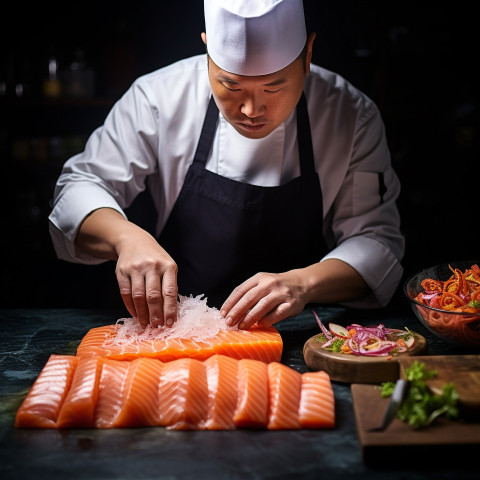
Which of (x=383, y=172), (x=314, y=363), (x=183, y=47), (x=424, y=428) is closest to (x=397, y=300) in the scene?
(x=383, y=172)

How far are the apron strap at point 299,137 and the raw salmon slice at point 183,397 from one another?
1.15 metres

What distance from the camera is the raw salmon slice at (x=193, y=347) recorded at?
214 centimetres

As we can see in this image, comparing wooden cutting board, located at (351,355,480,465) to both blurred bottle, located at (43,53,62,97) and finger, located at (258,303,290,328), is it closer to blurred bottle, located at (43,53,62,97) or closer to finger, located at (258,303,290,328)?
finger, located at (258,303,290,328)

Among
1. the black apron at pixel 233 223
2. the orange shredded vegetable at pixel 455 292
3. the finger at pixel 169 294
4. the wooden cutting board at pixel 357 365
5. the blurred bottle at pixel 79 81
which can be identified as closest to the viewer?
the wooden cutting board at pixel 357 365

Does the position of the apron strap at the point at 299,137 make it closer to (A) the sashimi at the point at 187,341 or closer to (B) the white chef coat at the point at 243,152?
(B) the white chef coat at the point at 243,152

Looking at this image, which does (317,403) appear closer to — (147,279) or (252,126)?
(147,279)

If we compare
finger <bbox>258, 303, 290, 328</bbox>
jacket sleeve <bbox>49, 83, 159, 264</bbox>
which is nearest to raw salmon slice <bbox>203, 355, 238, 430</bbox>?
finger <bbox>258, 303, 290, 328</bbox>

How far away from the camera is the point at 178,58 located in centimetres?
421

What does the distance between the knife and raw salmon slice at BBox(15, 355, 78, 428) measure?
84cm

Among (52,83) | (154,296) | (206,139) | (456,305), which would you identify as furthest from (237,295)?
(52,83)

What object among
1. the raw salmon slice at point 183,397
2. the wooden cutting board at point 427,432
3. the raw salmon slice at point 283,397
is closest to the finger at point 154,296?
the raw salmon slice at point 183,397

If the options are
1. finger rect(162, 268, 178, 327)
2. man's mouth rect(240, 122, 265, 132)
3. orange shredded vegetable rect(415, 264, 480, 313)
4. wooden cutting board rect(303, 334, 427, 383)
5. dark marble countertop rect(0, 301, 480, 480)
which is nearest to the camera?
dark marble countertop rect(0, 301, 480, 480)

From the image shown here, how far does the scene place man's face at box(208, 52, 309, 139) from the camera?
2307mm

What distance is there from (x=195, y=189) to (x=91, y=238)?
0.50 metres
